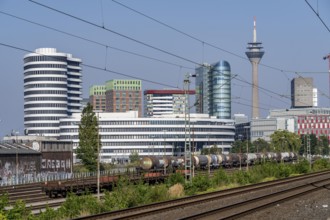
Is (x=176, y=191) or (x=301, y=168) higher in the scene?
(x=176, y=191)

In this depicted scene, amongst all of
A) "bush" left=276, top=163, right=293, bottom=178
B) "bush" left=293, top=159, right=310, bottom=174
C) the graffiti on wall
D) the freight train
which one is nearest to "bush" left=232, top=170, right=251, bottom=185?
"bush" left=276, top=163, right=293, bottom=178

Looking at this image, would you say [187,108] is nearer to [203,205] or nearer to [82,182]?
[82,182]

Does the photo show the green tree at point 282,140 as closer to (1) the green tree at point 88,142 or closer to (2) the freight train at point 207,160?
(2) the freight train at point 207,160

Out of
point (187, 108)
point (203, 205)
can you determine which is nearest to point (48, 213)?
point (203, 205)

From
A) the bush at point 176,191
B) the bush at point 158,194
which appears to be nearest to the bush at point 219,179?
the bush at point 176,191

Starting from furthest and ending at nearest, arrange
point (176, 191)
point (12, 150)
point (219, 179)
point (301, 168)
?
1. point (12, 150)
2. point (301, 168)
3. point (219, 179)
4. point (176, 191)

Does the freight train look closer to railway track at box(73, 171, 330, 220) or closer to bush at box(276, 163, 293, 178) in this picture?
bush at box(276, 163, 293, 178)

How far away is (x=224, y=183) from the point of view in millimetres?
51906

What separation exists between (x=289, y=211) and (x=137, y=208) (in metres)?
8.48

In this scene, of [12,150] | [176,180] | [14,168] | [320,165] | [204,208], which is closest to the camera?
[204,208]

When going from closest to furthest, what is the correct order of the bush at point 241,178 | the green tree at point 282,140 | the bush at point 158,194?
the bush at point 158,194
the bush at point 241,178
the green tree at point 282,140

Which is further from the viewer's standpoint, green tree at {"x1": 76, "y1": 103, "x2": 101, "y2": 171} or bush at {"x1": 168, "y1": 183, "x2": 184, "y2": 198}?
A: green tree at {"x1": 76, "y1": 103, "x2": 101, "y2": 171}

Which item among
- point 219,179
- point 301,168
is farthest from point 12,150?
point 219,179

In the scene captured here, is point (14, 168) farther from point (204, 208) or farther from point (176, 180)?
point (204, 208)
